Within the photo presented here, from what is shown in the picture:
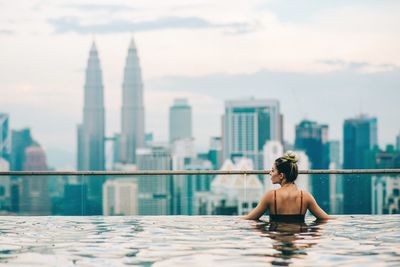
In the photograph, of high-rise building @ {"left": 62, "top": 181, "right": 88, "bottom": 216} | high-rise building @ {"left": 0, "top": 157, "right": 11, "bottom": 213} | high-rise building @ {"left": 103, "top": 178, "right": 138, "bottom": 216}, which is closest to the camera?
high-rise building @ {"left": 62, "top": 181, "right": 88, "bottom": 216}

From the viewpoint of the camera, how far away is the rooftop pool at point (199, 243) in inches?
281

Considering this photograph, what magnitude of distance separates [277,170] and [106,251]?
9.01 ft

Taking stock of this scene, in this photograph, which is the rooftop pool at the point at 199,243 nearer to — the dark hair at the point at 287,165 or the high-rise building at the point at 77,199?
the dark hair at the point at 287,165

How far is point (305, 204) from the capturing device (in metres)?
10.1

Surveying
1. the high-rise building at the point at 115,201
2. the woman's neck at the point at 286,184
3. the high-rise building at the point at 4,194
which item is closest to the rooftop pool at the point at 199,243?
the woman's neck at the point at 286,184

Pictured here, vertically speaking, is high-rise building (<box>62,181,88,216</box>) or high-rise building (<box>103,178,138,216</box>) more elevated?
high-rise building (<box>62,181,88,216</box>)

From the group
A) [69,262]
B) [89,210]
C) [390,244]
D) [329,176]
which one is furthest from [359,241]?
[89,210]

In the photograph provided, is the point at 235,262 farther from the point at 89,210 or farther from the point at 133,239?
the point at 89,210

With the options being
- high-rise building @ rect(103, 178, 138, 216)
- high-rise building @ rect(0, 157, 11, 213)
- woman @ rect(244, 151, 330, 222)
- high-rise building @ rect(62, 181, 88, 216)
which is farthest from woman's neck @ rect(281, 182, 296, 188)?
high-rise building @ rect(0, 157, 11, 213)

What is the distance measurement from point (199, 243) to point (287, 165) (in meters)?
1.82

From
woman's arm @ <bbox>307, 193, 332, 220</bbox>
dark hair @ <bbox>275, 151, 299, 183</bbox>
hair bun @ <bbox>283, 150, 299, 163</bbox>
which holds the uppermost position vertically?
hair bun @ <bbox>283, 150, 299, 163</bbox>

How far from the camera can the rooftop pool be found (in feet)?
23.4

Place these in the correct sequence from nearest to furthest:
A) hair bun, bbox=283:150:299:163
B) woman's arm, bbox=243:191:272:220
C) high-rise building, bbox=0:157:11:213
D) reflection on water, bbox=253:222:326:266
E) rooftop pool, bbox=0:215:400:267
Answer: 1. rooftop pool, bbox=0:215:400:267
2. reflection on water, bbox=253:222:326:266
3. hair bun, bbox=283:150:299:163
4. woman's arm, bbox=243:191:272:220
5. high-rise building, bbox=0:157:11:213

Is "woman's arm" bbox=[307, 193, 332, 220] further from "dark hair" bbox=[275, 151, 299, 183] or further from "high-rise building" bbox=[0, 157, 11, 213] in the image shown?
"high-rise building" bbox=[0, 157, 11, 213]
